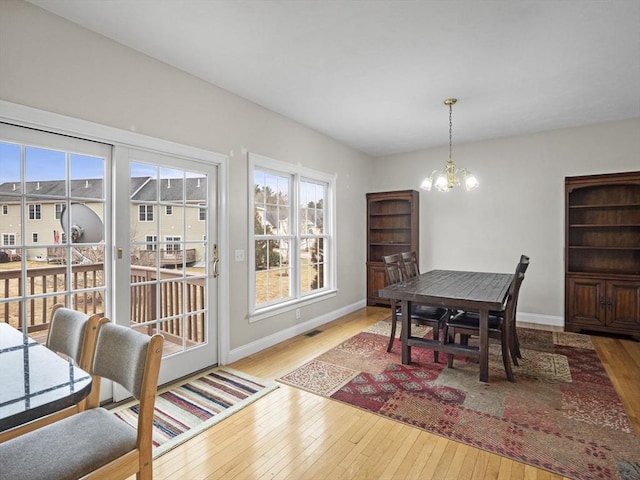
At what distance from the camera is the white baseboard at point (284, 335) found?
11.6 ft

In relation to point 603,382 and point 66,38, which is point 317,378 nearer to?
point 603,382

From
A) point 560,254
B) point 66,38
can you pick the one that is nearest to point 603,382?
point 560,254

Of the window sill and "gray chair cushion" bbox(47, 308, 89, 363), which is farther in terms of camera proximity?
the window sill

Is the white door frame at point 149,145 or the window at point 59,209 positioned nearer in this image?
the white door frame at point 149,145

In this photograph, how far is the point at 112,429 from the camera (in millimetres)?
1349

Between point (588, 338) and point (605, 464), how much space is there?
286cm

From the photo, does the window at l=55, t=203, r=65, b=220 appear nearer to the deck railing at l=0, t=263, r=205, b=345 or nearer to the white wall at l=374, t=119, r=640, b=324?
the deck railing at l=0, t=263, r=205, b=345

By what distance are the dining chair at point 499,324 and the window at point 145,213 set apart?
283 cm

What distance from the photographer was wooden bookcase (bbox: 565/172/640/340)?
4211 mm

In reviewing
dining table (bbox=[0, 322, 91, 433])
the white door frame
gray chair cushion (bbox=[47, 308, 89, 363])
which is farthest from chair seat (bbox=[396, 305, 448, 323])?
dining table (bbox=[0, 322, 91, 433])

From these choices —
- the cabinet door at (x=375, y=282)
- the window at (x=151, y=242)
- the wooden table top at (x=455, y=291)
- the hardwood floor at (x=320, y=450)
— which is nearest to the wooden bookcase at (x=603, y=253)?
the wooden table top at (x=455, y=291)

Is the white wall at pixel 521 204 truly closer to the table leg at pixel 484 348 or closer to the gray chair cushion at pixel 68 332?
the table leg at pixel 484 348

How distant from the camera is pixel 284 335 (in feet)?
13.5

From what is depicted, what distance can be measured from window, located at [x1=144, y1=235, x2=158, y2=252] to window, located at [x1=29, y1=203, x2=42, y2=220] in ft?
2.38
